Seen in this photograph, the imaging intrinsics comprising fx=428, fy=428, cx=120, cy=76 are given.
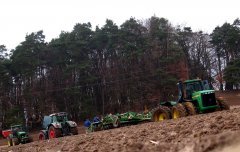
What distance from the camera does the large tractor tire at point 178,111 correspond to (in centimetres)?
2067

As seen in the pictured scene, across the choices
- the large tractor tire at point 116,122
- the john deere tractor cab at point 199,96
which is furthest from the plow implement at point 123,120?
the john deere tractor cab at point 199,96

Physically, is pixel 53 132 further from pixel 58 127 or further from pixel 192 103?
pixel 192 103

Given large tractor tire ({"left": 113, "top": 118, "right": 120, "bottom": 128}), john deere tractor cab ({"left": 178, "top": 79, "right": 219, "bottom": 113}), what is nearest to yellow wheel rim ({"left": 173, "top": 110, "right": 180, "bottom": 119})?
john deere tractor cab ({"left": 178, "top": 79, "right": 219, "bottom": 113})

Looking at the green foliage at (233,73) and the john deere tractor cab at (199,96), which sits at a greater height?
the green foliage at (233,73)

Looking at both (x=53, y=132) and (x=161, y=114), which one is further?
(x=53, y=132)

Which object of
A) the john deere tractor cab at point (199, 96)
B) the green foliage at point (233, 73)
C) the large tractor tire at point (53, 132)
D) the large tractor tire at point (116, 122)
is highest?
the green foliage at point (233, 73)

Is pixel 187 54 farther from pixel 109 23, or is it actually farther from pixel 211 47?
pixel 109 23

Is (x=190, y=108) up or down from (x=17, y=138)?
up

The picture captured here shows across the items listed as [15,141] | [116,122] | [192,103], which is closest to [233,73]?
[116,122]

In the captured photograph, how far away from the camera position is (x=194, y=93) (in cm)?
2177

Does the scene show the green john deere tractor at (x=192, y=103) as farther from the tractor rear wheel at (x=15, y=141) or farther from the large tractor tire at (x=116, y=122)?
the tractor rear wheel at (x=15, y=141)

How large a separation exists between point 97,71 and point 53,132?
102 ft

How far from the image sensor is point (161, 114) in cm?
2280

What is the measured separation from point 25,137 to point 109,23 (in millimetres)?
32403
